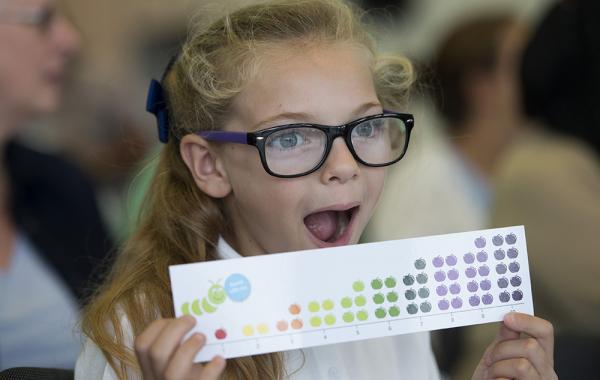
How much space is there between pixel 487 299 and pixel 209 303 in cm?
42

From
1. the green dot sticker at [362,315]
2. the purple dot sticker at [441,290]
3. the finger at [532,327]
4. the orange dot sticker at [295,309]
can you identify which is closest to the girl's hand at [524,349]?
the finger at [532,327]

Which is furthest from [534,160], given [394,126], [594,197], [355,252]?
[355,252]

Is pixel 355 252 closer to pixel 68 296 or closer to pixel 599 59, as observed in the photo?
pixel 68 296

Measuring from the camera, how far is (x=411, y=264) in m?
1.25

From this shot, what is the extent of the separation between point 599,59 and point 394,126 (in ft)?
4.68

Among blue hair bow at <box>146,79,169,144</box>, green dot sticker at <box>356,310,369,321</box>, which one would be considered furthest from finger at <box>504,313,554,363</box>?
blue hair bow at <box>146,79,169,144</box>

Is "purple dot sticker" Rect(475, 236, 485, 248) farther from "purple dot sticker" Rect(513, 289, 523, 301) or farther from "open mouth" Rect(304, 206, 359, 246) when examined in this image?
"open mouth" Rect(304, 206, 359, 246)

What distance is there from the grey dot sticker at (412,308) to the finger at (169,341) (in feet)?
1.04

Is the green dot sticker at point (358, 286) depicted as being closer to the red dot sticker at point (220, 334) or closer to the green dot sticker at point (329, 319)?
the green dot sticker at point (329, 319)

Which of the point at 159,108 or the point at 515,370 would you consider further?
the point at 159,108

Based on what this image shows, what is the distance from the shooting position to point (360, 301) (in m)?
1.24

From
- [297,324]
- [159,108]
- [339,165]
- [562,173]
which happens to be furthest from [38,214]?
[562,173]

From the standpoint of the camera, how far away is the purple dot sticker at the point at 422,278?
4.12 feet

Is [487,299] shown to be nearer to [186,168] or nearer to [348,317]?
[348,317]
